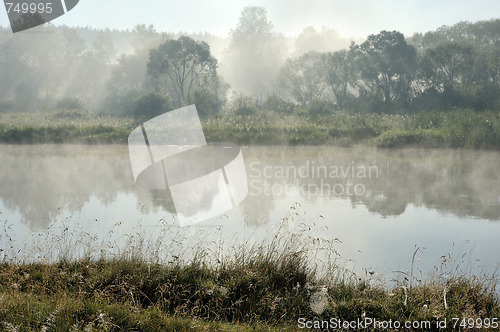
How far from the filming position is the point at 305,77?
37.5 meters

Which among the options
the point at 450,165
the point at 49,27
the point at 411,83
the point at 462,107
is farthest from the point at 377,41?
the point at 49,27

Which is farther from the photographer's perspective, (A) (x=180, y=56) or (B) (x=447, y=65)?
(A) (x=180, y=56)

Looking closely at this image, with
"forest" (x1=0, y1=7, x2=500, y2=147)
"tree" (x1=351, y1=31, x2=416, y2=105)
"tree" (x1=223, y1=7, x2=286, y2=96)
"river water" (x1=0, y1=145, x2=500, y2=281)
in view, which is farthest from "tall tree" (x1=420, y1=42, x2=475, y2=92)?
"tree" (x1=223, y1=7, x2=286, y2=96)

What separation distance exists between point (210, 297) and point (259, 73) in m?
52.8

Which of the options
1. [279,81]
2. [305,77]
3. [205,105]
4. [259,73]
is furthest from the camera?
[259,73]

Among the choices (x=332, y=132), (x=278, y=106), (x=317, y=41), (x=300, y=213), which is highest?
(x=317, y=41)

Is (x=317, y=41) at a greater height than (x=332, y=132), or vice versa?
(x=317, y=41)

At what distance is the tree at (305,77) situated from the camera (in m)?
36.8

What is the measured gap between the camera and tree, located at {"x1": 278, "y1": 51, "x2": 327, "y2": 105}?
1447 inches

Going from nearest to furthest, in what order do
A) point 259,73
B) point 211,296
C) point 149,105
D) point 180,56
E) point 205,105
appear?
point 211,296, point 205,105, point 149,105, point 180,56, point 259,73

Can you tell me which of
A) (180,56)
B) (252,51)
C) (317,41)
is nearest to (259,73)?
(252,51)

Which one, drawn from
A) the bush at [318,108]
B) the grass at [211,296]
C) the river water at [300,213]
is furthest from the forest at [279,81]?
the grass at [211,296]

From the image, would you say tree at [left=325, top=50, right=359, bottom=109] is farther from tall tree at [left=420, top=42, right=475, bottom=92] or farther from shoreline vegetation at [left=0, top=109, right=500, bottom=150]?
shoreline vegetation at [left=0, top=109, right=500, bottom=150]

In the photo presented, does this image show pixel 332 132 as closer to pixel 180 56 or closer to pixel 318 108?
pixel 318 108
